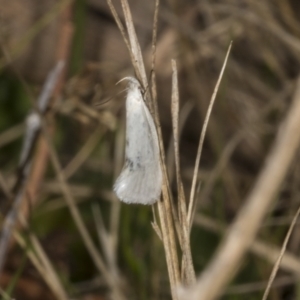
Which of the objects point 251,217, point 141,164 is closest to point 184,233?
point 141,164

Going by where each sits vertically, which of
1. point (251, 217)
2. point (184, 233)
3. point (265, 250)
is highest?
point (251, 217)

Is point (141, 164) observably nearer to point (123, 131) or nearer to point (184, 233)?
point (184, 233)

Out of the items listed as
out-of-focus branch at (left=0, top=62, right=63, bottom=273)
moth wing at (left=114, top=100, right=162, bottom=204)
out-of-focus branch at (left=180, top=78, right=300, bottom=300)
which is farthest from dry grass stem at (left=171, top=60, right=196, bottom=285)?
out-of-focus branch at (left=0, top=62, right=63, bottom=273)

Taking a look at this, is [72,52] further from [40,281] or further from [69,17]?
[40,281]

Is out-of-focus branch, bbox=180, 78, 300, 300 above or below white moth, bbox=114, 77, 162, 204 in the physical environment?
above

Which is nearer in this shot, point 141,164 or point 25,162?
point 141,164

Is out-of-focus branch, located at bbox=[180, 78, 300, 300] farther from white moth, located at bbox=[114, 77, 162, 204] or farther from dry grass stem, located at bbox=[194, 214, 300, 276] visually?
dry grass stem, located at bbox=[194, 214, 300, 276]

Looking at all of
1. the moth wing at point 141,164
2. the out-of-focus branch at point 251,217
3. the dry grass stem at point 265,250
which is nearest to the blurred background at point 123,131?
the dry grass stem at point 265,250
